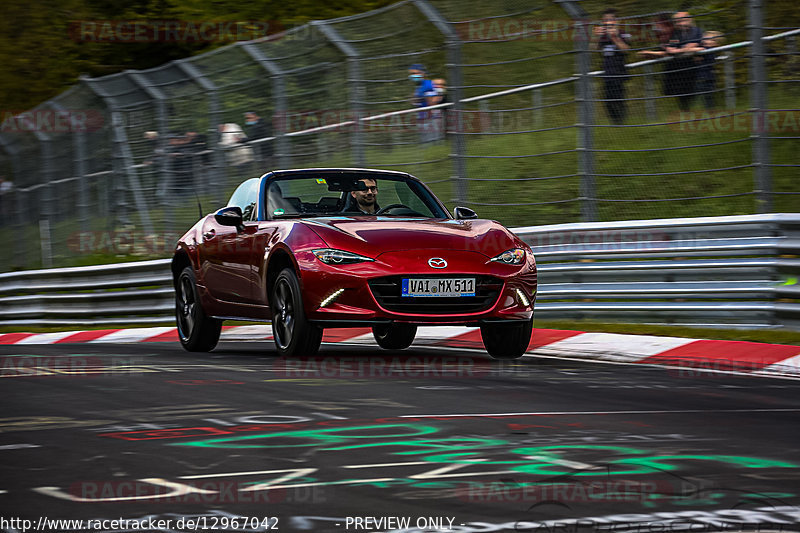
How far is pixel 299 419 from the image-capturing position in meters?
6.43

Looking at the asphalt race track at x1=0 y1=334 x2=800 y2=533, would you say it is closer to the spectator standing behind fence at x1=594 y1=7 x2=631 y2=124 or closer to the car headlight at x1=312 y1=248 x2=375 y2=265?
the car headlight at x1=312 y1=248 x2=375 y2=265

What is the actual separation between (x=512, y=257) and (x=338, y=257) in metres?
1.25

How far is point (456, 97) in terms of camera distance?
46.0 feet

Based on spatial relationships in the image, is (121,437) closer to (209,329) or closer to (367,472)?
(367,472)

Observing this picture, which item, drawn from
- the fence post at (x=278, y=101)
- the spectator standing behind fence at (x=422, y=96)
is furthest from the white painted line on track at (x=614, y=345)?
the fence post at (x=278, y=101)

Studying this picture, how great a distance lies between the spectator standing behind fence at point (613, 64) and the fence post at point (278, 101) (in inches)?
179

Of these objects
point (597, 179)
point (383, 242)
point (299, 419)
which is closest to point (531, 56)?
point (597, 179)

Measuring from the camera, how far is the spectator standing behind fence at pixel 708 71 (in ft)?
39.0

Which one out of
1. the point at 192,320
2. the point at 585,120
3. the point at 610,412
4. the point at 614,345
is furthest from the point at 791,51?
the point at 610,412

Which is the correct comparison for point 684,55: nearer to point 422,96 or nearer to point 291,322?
point 422,96

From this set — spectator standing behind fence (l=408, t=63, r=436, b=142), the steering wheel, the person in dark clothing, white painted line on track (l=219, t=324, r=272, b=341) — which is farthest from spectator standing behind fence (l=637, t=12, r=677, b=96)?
the person in dark clothing

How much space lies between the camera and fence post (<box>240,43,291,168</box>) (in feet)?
52.5

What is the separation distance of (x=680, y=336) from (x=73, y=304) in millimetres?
9745

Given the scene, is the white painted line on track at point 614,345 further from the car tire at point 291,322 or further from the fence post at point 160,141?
the fence post at point 160,141
